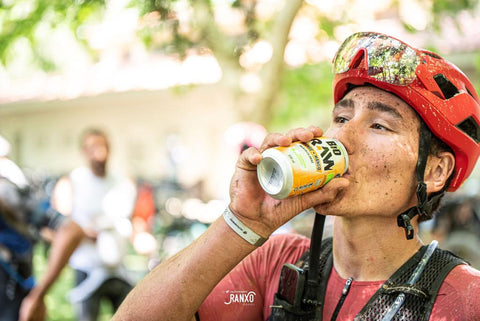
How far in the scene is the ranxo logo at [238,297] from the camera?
2.13 m

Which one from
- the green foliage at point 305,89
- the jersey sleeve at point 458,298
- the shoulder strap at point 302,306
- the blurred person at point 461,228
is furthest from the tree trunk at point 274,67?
the jersey sleeve at point 458,298

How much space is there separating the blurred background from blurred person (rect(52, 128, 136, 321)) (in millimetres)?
1301

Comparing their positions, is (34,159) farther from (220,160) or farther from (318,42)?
(318,42)

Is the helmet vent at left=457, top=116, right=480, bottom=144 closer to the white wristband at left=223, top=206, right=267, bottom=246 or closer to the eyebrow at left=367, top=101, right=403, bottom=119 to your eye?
the eyebrow at left=367, top=101, right=403, bottom=119

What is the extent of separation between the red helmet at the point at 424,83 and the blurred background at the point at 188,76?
250 cm

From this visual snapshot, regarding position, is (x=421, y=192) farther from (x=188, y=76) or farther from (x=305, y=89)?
(x=305, y=89)

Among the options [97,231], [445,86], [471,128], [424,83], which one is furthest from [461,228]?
[424,83]

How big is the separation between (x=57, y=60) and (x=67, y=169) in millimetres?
14095

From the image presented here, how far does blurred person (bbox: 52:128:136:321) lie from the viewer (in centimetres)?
538

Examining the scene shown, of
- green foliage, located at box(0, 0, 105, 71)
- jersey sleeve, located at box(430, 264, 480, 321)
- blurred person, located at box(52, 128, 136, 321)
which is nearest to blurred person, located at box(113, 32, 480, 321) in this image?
jersey sleeve, located at box(430, 264, 480, 321)

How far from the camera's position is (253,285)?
2.19 m

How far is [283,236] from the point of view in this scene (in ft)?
7.72

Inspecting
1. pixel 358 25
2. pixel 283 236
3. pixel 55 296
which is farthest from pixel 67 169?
pixel 283 236

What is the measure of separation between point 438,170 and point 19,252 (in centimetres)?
359
